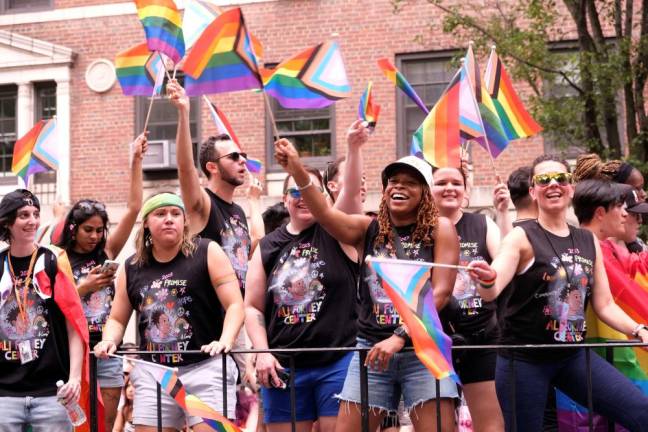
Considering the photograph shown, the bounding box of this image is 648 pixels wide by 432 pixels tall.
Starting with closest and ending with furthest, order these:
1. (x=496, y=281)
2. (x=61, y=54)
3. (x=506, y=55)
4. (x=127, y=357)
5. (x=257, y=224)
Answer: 1. (x=496, y=281)
2. (x=127, y=357)
3. (x=257, y=224)
4. (x=506, y=55)
5. (x=61, y=54)

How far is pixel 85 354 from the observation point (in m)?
5.91

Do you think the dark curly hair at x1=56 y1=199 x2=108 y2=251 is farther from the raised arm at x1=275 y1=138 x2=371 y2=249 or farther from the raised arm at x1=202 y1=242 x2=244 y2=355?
the raised arm at x1=275 y1=138 x2=371 y2=249

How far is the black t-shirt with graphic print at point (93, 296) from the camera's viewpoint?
6895 millimetres

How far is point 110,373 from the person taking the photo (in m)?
6.91

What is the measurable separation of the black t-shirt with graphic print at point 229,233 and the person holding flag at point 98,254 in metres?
0.55

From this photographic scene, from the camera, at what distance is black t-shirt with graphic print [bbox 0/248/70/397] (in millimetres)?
5844

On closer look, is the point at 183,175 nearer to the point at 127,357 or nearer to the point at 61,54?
the point at 127,357

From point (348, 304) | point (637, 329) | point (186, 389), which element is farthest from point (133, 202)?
point (637, 329)

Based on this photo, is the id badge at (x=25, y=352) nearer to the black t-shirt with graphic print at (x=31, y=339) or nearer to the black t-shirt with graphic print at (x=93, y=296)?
the black t-shirt with graphic print at (x=31, y=339)

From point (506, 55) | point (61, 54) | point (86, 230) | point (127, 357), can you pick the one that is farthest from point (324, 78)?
point (61, 54)

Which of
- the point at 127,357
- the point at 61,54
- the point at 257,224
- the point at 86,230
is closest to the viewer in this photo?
the point at 127,357

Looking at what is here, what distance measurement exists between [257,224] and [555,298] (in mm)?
3205

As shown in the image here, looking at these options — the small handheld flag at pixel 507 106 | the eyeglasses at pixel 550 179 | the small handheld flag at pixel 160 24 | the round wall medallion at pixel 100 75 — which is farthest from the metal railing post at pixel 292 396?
the round wall medallion at pixel 100 75

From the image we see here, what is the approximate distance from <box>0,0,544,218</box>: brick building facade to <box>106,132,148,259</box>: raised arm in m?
9.84
